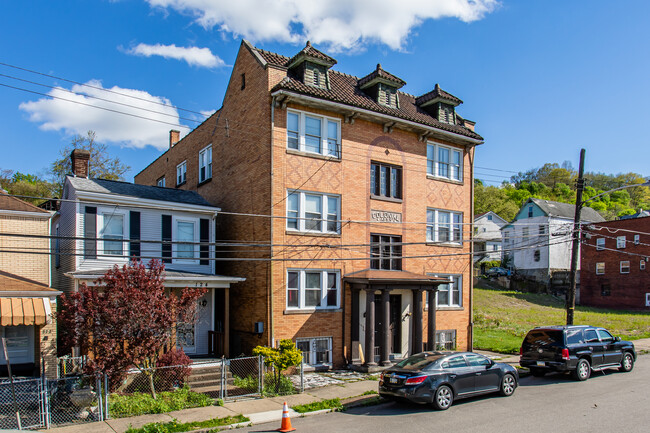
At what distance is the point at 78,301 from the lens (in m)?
12.8

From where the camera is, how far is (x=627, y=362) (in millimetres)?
18844

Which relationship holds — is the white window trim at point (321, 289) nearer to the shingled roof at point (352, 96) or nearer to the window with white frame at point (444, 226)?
the window with white frame at point (444, 226)

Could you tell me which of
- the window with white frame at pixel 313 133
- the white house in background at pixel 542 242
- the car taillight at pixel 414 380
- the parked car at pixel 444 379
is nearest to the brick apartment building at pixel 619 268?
the white house in background at pixel 542 242

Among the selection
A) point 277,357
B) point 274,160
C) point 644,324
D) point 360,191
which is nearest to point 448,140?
point 360,191

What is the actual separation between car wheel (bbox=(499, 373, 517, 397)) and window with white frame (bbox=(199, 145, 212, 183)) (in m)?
16.9

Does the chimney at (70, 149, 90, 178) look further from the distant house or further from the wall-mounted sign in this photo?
the wall-mounted sign

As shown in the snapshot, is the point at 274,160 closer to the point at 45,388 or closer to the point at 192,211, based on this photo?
the point at 192,211

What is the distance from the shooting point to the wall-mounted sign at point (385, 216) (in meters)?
21.7

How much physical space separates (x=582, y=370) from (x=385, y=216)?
9643 mm

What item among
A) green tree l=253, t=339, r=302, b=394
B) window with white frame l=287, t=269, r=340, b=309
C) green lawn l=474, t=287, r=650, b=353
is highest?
window with white frame l=287, t=269, r=340, b=309

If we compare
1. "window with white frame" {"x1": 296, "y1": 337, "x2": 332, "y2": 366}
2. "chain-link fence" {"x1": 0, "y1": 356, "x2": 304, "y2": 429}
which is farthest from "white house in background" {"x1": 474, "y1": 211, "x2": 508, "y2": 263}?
"chain-link fence" {"x1": 0, "y1": 356, "x2": 304, "y2": 429}

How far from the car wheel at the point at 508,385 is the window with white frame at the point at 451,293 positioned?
361 inches

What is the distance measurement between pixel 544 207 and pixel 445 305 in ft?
153

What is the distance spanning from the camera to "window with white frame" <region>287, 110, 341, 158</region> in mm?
19703
